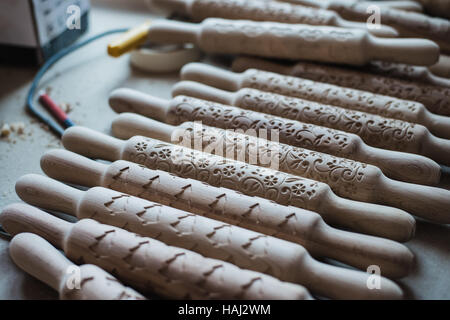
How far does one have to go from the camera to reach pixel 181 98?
1.12 meters

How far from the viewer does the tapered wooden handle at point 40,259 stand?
0.76m

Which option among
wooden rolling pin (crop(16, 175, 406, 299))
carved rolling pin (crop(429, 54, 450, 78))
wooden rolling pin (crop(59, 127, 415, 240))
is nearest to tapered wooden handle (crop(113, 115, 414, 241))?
wooden rolling pin (crop(59, 127, 415, 240))

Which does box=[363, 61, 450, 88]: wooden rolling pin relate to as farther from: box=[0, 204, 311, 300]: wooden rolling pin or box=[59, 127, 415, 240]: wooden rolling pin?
box=[0, 204, 311, 300]: wooden rolling pin

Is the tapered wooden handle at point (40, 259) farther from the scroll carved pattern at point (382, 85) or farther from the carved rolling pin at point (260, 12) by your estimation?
the carved rolling pin at point (260, 12)

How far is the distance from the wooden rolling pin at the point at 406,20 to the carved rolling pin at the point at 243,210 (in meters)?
0.78

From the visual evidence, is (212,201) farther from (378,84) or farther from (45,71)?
(45,71)

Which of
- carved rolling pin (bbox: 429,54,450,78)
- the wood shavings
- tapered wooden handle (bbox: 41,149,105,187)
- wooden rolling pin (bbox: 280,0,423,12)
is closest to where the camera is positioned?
tapered wooden handle (bbox: 41,149,105,187)

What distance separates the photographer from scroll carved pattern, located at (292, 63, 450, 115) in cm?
113

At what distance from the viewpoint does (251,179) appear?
898mm

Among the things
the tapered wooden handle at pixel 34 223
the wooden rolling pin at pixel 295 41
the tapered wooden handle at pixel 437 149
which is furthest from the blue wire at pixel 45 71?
the tapered wooden handle at pixel 437 149

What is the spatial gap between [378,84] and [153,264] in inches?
29.2
